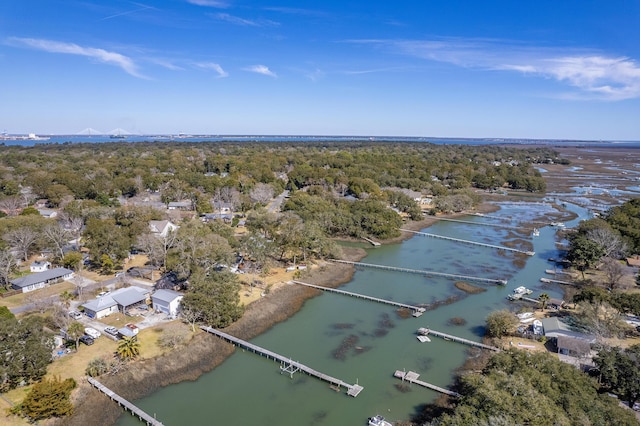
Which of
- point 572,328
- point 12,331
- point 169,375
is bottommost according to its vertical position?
point 169,375

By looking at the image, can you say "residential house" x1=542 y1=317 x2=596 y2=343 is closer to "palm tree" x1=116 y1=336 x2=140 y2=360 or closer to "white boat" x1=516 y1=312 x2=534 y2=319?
"white boat" x1=516 y1=312 x2=534 y2=319

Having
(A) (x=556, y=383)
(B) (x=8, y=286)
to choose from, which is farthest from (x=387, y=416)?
(B) (x=8, y=286)

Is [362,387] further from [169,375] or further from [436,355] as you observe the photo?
[169,375]

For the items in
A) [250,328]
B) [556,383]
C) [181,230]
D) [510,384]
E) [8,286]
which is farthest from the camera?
[181,230]

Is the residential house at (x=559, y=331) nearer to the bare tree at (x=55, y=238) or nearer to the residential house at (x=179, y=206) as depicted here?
the bare tree at (x=55, y=238)

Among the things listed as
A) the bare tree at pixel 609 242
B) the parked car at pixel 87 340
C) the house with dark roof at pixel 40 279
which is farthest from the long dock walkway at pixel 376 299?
the bare tree at pixel 609 242

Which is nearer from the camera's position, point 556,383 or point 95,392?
point 556,383
